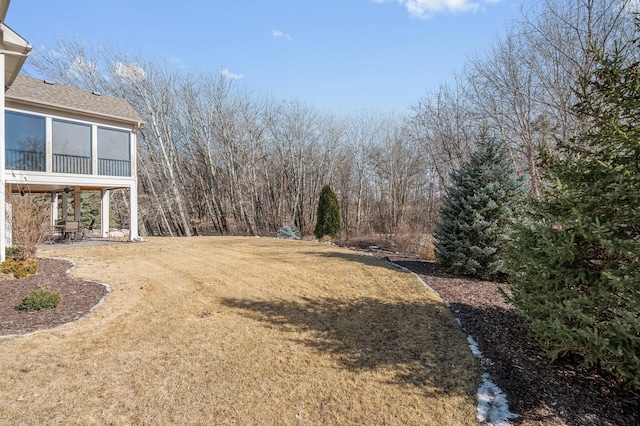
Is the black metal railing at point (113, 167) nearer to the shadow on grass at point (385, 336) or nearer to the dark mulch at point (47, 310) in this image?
the dark mulch at point (47, 310)

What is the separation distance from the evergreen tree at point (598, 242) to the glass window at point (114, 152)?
13903 mm

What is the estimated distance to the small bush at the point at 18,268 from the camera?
21.3 feet

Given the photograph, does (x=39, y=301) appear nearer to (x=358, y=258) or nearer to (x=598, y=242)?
(x=358, y=258)

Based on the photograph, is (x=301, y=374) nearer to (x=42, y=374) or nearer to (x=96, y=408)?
(x=96, y=408)

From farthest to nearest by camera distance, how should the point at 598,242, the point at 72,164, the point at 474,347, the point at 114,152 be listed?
the point at 114,152 → the point at 72,164 → the point at 474,347 → the point at 598,242

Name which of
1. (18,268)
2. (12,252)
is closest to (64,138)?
(12,252)

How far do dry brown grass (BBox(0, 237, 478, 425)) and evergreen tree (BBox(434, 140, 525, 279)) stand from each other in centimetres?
166

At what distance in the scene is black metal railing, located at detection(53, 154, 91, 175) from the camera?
11.2 meters

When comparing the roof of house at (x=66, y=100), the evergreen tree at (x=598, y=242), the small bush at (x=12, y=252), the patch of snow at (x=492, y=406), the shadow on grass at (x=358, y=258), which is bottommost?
the patch of snow at (x=492, y=406)

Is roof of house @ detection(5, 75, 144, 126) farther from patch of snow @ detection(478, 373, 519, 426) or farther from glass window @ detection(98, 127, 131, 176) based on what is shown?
patch of snow @ detection(478, 373, 519, 426)

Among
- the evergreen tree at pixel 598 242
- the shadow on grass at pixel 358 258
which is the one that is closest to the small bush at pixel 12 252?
the shadow on grass at pixel 358 258

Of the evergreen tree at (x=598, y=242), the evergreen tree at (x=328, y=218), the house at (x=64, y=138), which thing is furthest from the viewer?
the evergreen tree at (x=328, y=218)

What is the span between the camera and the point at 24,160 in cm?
1062

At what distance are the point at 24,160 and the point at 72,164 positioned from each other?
1.30 m
